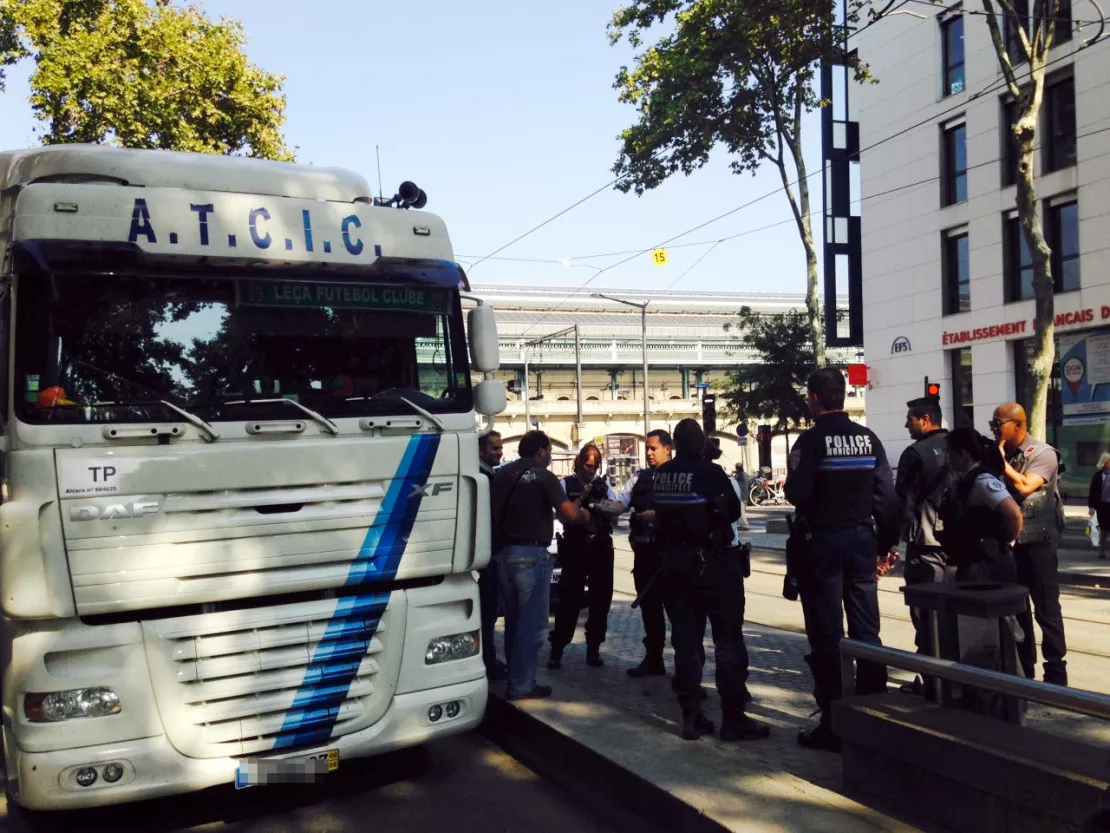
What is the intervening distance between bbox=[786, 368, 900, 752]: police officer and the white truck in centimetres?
171

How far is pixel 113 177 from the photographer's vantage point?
17.9 feet

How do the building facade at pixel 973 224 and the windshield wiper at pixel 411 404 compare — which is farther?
the building facade at pixel 973 224

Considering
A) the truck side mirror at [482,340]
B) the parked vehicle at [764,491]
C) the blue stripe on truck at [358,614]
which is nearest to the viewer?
the blue stripe on truck at [358,614]

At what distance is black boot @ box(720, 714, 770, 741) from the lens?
546 cm

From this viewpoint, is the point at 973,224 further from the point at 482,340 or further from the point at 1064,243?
the point at 482,340

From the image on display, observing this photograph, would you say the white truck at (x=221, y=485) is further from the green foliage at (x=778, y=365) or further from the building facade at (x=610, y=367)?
the building facade at (x=610, y=367)

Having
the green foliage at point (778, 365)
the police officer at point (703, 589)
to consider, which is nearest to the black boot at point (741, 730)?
the police officer at point (703, 589)

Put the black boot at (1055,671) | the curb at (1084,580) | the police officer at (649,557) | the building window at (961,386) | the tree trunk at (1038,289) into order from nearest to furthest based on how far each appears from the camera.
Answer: the black boot at (1055,671) → the police officer at (649,557) → the curb at (1084,580) → the tree trunk at (1038,289) → the building window at (961,386)

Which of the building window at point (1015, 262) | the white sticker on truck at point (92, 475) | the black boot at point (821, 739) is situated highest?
the building window at point (1015, 262)

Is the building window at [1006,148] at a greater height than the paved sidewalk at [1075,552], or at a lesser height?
greater

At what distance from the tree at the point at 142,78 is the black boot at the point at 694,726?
15.0m

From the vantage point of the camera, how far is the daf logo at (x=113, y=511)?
448 cm

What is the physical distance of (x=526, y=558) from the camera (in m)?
6.59

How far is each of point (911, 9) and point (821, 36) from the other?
6.37 meters
